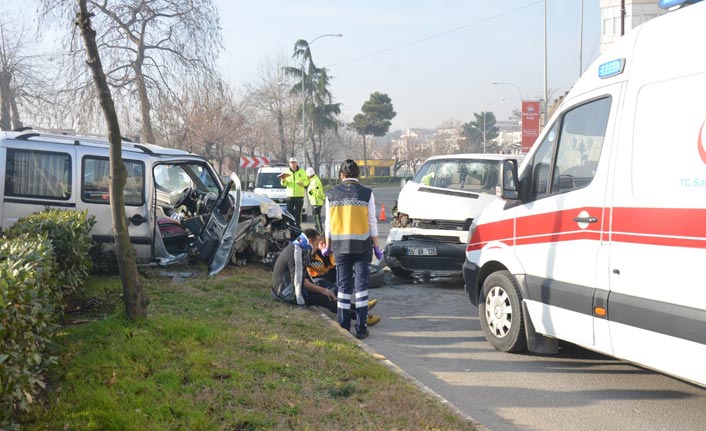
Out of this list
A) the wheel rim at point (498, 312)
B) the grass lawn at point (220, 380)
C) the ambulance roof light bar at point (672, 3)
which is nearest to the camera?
the grass lawn at point (220, 380)

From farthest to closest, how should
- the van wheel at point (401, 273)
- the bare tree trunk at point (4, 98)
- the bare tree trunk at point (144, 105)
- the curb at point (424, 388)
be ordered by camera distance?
the bare tree trunk at point (4, 98), the bare tree trunk at point (144, 105), the van wheel at point (401, 273), the curb at point (424, 388)

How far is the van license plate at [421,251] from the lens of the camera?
32.7 feet

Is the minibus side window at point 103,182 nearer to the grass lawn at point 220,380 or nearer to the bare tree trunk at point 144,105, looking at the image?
the grass lawn at point 220,380

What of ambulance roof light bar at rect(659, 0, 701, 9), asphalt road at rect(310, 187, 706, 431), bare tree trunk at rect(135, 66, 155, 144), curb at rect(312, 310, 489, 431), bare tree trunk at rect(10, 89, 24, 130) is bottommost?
asphalt road at rect(310, 187, 706, 431)

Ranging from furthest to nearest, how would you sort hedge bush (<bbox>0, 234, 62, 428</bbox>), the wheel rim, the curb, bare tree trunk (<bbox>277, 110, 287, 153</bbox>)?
bare tree trunk (<bbox>277, 110, 287, 153</bbox>), the wheel rim, the curb, hedge bush (<bbox>0, 234, 62, 428</bbox>)

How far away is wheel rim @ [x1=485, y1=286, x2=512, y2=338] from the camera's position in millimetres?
6414

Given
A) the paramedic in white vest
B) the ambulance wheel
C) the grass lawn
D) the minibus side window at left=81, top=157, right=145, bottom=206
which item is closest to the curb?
the grass lawn

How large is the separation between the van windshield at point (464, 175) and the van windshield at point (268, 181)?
45.3 ft

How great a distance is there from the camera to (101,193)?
9719 mm

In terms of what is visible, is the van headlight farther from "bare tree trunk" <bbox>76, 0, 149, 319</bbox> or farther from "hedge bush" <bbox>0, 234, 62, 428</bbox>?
"hedge bush" <bbox>0, 234, 62, 428</bbox>

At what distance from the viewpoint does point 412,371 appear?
6008 millimetres

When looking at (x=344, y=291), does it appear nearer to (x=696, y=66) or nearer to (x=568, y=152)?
(x=568, y=152)

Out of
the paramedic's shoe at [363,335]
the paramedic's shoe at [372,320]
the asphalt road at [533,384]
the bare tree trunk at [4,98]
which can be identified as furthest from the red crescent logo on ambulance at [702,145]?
the bare tree trunk at [4,98]

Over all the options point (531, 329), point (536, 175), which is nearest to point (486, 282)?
point (531, 329)
